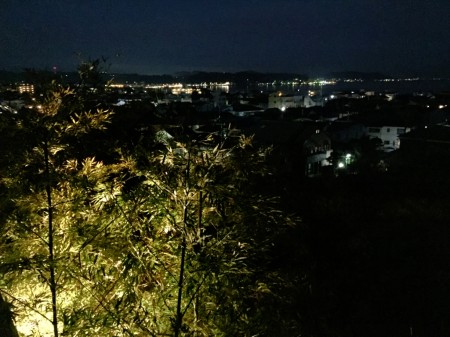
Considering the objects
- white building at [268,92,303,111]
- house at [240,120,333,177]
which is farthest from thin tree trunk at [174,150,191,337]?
white building at [268,92,303,111]

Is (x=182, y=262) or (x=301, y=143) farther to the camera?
(x=301, y=143)

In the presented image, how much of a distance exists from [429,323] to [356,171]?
31.6ft

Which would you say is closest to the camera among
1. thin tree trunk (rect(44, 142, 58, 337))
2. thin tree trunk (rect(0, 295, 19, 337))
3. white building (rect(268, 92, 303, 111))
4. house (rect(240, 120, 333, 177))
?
thin tree trunk (rect(0, 295, 19, 337))

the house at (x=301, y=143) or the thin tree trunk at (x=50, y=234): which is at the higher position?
the thin tree trunk at (x=50, y=234)

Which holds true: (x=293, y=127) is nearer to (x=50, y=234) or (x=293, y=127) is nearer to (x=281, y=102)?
(x=50, y=234)

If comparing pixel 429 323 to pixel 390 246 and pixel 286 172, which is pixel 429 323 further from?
pixel 286 172

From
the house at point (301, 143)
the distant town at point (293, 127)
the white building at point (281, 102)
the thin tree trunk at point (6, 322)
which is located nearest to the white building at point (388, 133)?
the distant town at point (293, 127)

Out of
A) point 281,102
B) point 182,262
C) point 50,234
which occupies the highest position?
point 281,102

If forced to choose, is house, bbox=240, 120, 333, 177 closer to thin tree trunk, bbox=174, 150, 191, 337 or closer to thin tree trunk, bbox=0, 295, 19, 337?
thin tree trunk, bbox=174, 150, 191, 337

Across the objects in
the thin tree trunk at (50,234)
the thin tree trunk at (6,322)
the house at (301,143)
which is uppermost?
the thin tree trunk at (50,234)

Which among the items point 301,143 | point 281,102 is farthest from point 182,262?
point 281,102

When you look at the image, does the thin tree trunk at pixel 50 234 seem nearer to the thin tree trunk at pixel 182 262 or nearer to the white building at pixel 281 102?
the thin tree trunk at pixel 182 262

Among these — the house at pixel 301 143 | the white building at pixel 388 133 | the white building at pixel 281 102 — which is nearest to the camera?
the house at pixel 301 143

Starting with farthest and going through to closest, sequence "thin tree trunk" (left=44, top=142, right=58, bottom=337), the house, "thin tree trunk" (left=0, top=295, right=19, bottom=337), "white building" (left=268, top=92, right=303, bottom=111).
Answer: "white building" (left=268, top=92, right=303, bottom=111)
the house
"thin tree trunk" (left=44, top=142, right=58, bottom=337)
"thin tree trunk" (left=0, top=295, right=19, bottom=337)
